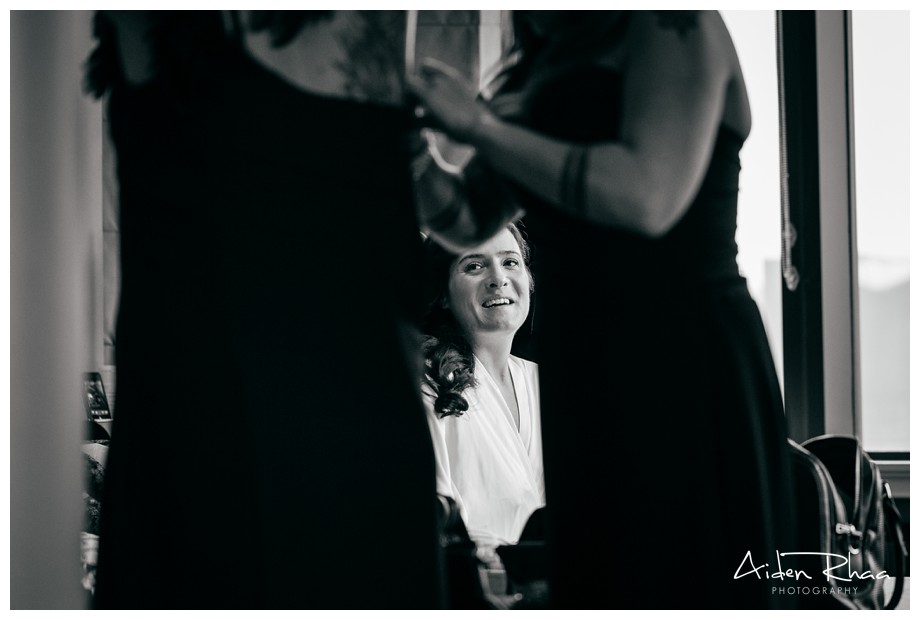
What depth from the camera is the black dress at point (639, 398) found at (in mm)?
1646

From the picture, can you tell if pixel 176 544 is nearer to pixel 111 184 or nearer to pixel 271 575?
pixel 271 575

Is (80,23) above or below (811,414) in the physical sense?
above

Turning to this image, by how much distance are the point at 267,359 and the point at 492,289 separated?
550 millimetres

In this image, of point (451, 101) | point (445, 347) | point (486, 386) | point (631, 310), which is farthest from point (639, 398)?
point (451, 101)

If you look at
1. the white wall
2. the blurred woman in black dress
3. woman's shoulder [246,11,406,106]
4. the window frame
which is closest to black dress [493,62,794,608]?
the blurred woman in black dress

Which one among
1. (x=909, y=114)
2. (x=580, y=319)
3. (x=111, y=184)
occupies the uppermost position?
(x=909, y=114)

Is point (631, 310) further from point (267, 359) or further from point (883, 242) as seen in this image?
point (267, 359)

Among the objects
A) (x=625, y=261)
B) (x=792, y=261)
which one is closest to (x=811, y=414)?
(x=792, y=261)

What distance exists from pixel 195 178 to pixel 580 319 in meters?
0.96

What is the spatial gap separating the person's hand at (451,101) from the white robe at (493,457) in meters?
0.56

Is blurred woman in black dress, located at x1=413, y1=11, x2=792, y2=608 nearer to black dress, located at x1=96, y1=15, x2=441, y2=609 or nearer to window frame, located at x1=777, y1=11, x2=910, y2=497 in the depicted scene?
window frame, located at x1=777, y1=11, x2=910, y2=497

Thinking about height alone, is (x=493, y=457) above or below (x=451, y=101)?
below

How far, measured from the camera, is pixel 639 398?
1.65 meters

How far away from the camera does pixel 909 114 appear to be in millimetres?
1713
